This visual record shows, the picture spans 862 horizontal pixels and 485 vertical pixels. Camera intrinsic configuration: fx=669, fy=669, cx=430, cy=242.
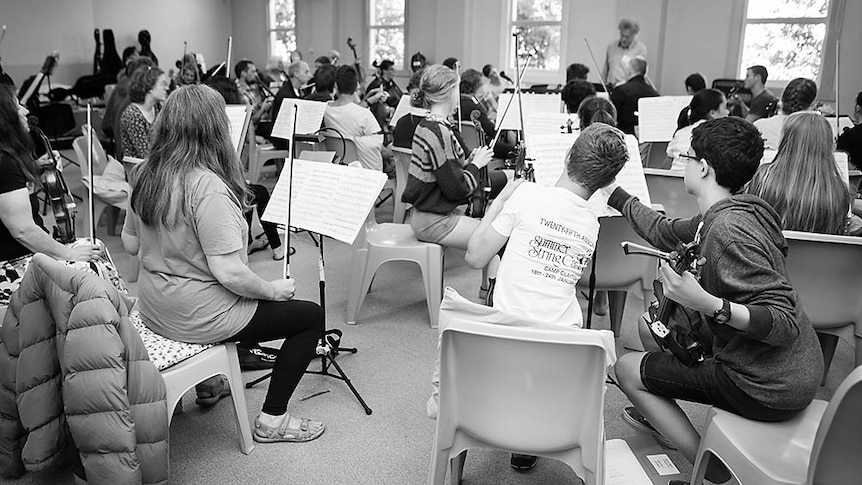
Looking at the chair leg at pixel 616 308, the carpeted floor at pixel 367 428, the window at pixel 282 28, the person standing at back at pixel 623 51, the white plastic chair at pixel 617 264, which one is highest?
the window at pixel 282 28

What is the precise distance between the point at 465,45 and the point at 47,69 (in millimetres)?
5018

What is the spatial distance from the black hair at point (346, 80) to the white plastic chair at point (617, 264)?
253 cm

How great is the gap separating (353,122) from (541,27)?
496 cm

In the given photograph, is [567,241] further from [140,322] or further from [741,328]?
[140,322]

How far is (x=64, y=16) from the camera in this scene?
33.2 feet

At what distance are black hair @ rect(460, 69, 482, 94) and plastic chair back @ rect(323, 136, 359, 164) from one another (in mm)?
1202

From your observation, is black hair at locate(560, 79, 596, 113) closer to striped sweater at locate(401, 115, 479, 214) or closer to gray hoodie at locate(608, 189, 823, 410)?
striped sweater at locate(401, 115, 479, 214)

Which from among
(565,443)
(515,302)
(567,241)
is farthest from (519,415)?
(567,241)

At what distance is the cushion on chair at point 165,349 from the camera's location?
1.93m

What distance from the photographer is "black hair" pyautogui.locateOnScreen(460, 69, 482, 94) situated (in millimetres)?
5363

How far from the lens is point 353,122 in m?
4.68

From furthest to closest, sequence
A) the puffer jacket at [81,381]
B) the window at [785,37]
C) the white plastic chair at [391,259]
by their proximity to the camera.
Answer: the window at [785,37] < the white plastic chair at [391,259] < the puffer jacket at [81,381]

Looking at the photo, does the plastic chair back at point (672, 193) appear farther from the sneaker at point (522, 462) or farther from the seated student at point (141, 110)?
the seated student at point (141, 110)

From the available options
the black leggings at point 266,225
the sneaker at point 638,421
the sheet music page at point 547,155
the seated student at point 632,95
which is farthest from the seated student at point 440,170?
the seated student at point 632,95
